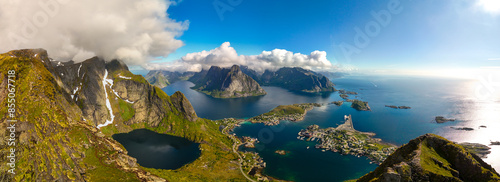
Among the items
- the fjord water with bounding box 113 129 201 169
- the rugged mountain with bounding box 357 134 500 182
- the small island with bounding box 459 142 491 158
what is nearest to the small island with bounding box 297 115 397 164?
the small island with bounding box 459 142 491 158

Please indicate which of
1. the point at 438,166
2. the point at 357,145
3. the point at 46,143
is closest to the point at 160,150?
the point at 46,143

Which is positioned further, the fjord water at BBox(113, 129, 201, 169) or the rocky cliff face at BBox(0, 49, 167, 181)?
the fjord water at BBox(113, 129, 201, 169)

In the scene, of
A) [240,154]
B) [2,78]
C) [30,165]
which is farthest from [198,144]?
[2,78]

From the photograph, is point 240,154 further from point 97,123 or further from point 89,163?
point 97,123

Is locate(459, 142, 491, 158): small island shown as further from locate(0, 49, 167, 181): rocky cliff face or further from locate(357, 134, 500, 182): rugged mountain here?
locate(0, 49, 167, 181): rocky cliff face

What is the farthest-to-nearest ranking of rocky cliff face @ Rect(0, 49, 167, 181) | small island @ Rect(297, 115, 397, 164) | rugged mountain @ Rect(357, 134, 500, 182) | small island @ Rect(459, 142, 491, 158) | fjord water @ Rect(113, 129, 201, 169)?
small island @ Rect(297, 115, 397, 164), small island @ Rect(459, 142, 491, 158), fjord water @ Rect(113, 129, 201, 169), rocky cliff face @ Rect(0, 49, 167, 181), rugged mountain @ Rect(357, 134, 500, 182)

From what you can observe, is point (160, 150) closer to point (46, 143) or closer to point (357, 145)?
point (46, 143)
